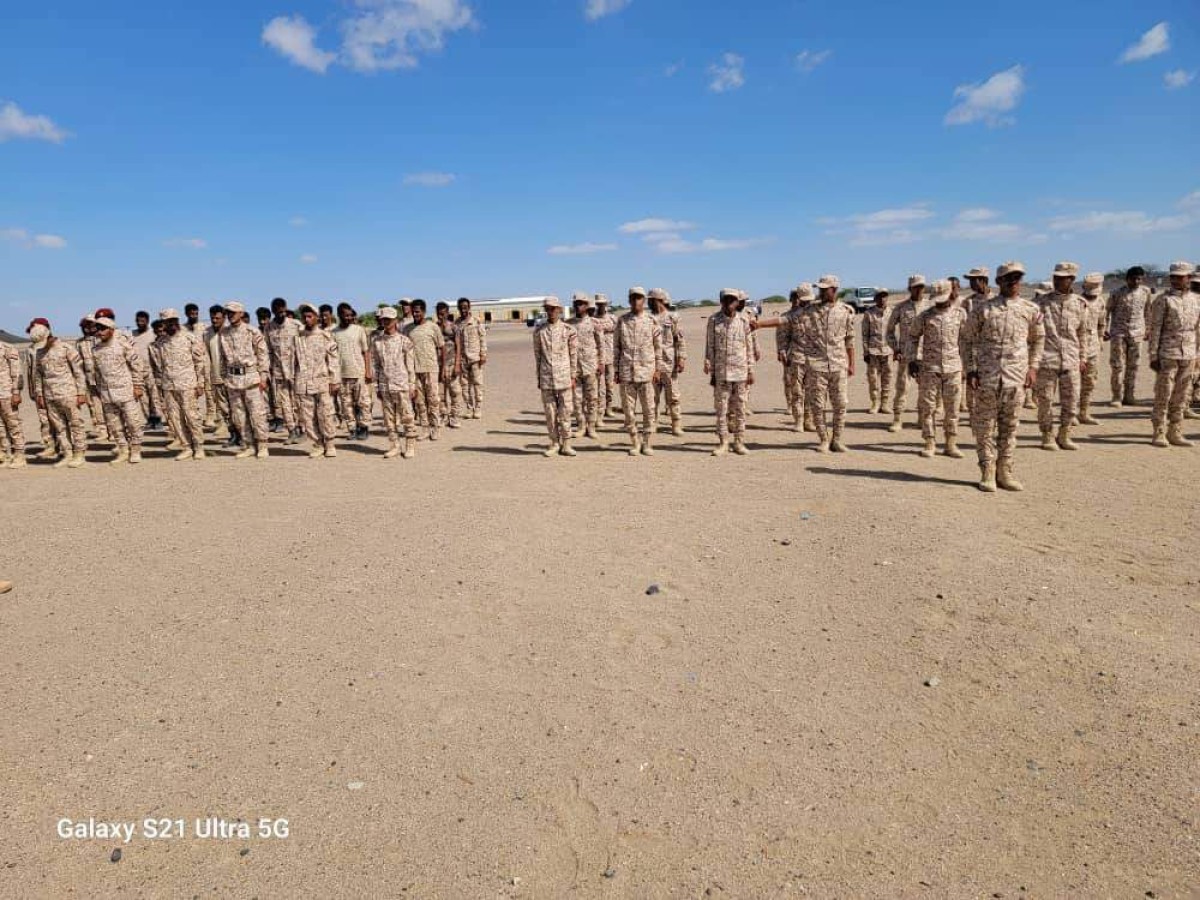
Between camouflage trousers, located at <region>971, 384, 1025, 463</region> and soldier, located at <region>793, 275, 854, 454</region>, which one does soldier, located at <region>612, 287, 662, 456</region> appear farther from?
camouflage trousers, located at <region>971, 384, 1025, 463</region>

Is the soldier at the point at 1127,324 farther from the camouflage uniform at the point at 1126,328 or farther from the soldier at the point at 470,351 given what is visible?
the soldier at the point at 470,351

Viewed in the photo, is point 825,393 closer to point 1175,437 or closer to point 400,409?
point 1175,437

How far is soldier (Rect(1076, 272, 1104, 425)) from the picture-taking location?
10.3 metres

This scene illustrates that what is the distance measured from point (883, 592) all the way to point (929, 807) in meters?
2.16

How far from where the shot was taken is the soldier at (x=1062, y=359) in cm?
910

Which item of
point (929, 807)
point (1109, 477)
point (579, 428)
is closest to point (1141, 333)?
point (1109, 477)

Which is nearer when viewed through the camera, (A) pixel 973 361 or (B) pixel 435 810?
(B) pixel 435 810

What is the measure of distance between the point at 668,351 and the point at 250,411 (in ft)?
21.4

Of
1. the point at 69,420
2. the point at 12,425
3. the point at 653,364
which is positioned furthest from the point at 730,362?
the point at 12,425

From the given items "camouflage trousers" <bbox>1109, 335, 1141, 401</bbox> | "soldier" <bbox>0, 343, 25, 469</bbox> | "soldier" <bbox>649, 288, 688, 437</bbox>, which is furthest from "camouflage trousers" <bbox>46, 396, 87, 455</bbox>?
"camouflage trousers" <bbox>1109, 335, 1141, 401</bbox>

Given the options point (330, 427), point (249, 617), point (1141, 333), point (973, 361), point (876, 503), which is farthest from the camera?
point (1141, 333)

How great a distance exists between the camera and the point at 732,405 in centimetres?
973

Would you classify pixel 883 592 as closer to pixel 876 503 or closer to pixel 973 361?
pixel 876 503

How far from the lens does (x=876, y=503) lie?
275 inches
